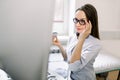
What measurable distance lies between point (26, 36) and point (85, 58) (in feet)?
1.98

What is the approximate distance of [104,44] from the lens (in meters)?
2.14

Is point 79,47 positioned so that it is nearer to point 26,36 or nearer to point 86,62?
point 86,62

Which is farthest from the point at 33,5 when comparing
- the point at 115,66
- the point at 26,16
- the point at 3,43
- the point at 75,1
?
the point at 75,1

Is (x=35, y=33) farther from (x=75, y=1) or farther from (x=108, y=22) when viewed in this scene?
(x=108, y=22)

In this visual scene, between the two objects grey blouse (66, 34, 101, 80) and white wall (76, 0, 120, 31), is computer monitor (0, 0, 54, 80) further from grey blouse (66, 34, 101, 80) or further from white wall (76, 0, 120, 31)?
white wall (76, 0, 120, 31)

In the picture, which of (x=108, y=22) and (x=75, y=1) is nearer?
(x=75, y=1)

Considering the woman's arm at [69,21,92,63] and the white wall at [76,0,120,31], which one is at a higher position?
the white wall at [76,0,120,31]

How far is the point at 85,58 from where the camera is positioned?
3.37 feet

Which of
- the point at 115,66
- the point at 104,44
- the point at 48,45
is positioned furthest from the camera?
the point at 104,44

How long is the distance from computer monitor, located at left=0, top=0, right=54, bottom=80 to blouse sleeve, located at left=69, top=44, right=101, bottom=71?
1.74 ft

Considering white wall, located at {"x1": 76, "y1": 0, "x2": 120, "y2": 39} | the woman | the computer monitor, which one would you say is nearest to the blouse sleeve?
the woman

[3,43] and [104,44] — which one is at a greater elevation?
[3,43]

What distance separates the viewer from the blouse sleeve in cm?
101

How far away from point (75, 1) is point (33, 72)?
155cm
